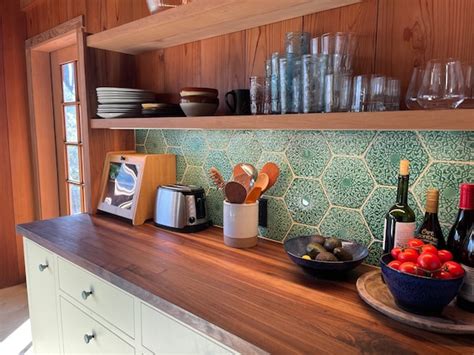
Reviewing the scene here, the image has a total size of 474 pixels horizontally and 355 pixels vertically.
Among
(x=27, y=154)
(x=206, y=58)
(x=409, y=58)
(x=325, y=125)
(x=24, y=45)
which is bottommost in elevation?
(x=27, y=154)

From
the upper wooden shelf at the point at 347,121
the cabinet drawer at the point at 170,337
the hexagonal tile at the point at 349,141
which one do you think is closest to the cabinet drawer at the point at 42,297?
the cabinet drawer at the point at 170,337

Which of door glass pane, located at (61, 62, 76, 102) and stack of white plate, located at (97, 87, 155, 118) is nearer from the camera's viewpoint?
stack of white plate, located at (97, 87, 155, 118)

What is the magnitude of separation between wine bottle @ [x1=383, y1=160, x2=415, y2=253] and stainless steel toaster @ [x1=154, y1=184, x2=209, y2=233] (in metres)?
0.84

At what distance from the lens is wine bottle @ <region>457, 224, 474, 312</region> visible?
2.90 ft

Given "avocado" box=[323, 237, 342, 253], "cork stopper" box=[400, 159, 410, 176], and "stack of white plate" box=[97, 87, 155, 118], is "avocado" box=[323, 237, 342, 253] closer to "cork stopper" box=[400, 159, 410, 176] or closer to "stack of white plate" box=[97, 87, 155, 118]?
"cork stopper" box=[400, 159, 410, 176]

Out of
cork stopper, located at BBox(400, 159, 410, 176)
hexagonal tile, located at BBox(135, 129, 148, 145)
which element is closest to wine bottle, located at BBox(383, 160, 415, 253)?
cork stopper, located at BBox(400, 159, 410, 176)

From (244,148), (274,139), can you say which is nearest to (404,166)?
(274,139)

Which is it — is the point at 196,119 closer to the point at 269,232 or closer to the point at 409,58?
the point at 269,232

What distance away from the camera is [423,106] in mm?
972

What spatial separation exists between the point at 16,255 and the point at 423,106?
10.3 feet

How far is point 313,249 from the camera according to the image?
1156mm

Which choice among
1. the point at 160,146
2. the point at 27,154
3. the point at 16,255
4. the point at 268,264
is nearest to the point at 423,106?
the point at 268,264

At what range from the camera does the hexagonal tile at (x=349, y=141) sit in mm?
1218

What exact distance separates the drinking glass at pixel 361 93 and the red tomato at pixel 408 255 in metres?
0.41
